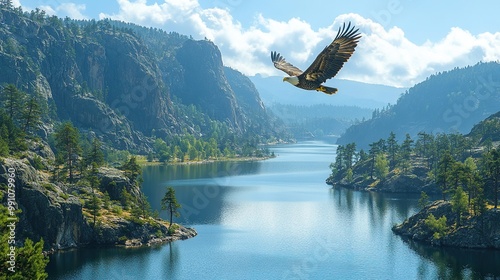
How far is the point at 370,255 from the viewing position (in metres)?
99.0

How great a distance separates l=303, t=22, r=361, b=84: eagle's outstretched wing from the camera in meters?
15.3

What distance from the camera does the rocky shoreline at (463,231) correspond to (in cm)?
10219

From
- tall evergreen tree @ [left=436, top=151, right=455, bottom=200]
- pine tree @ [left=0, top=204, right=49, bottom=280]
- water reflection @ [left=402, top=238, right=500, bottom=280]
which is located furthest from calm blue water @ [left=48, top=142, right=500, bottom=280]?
pine tree @ [left=0, top=204, right=49, bottom=280]

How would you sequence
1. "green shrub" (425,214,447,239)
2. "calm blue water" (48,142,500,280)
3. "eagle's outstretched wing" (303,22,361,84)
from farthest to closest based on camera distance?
1. "green shrub" (425,214,447,239)
2. "calm blue water" (48,142,500,280)
3. "eagle's outstretched wing" (303,22,361,84)

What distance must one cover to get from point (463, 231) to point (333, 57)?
101539 millimetres

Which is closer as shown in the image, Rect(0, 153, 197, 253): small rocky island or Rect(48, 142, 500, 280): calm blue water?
Rect(48, 142, 500, 280): calm blue water

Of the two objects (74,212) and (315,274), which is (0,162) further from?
(315,274)

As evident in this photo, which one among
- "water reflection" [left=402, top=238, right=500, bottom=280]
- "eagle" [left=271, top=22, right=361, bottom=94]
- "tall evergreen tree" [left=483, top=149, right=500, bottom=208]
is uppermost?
"eagle" [left=271, top=22, right=361, bottom=94]

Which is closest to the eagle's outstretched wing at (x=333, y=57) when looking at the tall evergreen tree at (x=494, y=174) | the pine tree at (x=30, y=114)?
the tall evergreen tree at (x=494, y=174)

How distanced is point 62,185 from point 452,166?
91.1 m

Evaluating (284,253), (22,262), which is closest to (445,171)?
(284,253)

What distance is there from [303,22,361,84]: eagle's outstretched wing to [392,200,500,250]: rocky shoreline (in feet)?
325

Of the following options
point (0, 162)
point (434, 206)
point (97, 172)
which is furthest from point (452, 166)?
point (0, 162)

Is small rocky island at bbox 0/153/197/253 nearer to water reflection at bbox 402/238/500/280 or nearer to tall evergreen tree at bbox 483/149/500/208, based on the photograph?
water reflection at bbox 402/238/500/280
